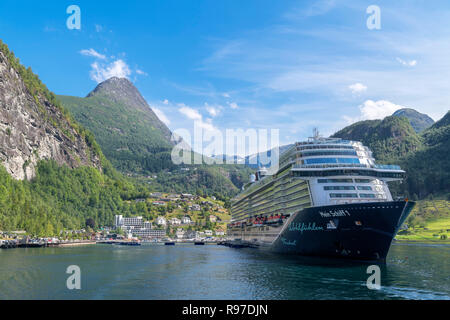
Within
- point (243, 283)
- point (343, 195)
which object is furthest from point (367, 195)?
point (243, 283)

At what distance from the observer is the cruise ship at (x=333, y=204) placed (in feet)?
187

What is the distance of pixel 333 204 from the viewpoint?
63.9 m

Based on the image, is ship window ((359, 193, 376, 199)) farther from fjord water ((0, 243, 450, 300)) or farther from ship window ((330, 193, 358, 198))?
fjord water ((0, 243, 450, 300))

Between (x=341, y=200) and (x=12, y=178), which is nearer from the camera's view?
(x=341, y=200)

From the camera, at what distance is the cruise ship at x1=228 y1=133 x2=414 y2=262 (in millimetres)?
56969

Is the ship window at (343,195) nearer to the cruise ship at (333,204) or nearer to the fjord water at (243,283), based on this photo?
the cruise ship at (333,204)

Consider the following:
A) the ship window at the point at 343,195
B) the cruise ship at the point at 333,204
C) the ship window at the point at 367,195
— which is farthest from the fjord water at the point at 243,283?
the ship window at the point at 367,195

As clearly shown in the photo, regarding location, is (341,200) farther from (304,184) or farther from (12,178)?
(12,178)

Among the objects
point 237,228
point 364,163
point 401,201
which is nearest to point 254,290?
point 401,201

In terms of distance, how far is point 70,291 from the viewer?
42.9 metres

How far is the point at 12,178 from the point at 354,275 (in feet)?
627
